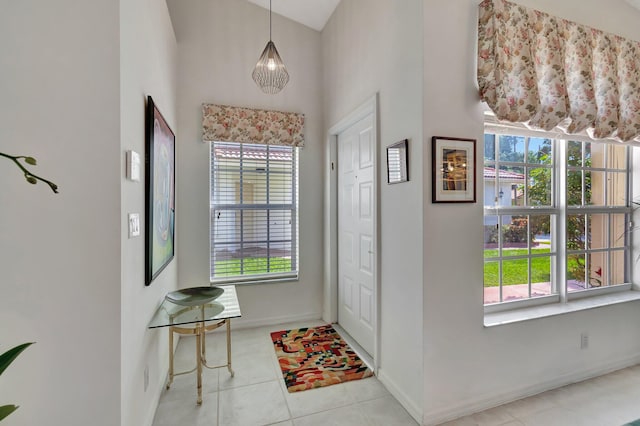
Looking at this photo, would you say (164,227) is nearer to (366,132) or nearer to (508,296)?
(366,132)

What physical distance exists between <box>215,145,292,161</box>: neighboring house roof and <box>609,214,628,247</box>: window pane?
10.5 feet

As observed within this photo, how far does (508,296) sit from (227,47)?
3540mm

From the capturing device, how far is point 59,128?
120cm

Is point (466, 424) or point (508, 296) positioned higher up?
point (508, 296)

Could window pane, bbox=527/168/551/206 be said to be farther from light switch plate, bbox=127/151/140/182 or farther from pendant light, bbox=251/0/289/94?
light switch plate, bbox=127/151/140/182

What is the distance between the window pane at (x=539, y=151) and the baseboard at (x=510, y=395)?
64.7 inches

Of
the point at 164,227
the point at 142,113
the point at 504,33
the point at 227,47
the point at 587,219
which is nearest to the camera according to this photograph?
the point at 142,113

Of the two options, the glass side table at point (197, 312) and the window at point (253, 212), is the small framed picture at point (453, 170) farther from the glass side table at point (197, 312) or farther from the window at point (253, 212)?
the window at point (253, 212)

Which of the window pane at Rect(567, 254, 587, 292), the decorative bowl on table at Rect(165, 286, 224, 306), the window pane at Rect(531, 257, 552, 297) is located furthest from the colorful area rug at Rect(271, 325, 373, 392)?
the window pane at Rect(567, 254, 587, 292)

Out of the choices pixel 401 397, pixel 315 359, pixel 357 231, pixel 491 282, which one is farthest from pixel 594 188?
pixel 315 359

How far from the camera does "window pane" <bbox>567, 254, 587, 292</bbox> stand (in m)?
2.39

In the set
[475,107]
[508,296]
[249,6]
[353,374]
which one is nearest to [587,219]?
[508,296]

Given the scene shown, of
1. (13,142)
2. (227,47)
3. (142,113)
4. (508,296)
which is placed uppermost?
(227,47)

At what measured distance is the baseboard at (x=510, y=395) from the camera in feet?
5.79
